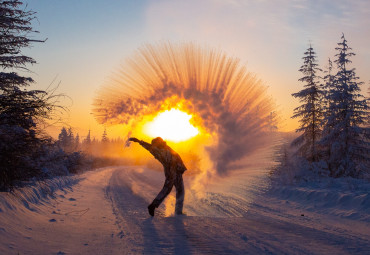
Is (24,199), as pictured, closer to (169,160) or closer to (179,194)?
(169,160)

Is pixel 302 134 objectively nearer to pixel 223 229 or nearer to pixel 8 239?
pixel 223 229

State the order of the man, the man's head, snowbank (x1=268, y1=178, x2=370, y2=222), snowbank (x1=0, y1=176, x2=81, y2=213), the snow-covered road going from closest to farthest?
the snow-covered road
snowbank (x1=0, y1=176, x2=81, y2=213)
the man
the man's head
snowbank (x1=268, y1=178, x2=370, y2=222)

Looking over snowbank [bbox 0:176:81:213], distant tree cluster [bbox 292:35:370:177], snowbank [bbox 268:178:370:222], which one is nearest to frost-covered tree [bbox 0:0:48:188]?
snowbank [bbox 0:176:81:213]

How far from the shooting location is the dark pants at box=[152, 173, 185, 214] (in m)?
8.00

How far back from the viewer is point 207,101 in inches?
485

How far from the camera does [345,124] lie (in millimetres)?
26781

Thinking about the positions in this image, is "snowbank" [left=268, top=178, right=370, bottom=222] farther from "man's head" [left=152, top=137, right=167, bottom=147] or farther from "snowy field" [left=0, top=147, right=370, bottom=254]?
"man's head" [left=152, top=137, right=167, bottom=147]

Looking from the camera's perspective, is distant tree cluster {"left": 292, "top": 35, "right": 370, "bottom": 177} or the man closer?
the man

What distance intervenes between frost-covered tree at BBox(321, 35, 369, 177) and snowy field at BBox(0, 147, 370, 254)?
18.0 metres

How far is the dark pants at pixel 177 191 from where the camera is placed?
26.2ft

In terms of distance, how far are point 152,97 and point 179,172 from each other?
4.93m

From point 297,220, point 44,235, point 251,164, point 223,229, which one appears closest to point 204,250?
point 223,229

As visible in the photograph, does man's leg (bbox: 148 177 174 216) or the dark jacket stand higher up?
the dark jacket

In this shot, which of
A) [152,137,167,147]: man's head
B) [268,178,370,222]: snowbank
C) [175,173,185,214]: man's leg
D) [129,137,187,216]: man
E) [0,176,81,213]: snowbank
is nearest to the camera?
[0,176,81,213]: snowbank
